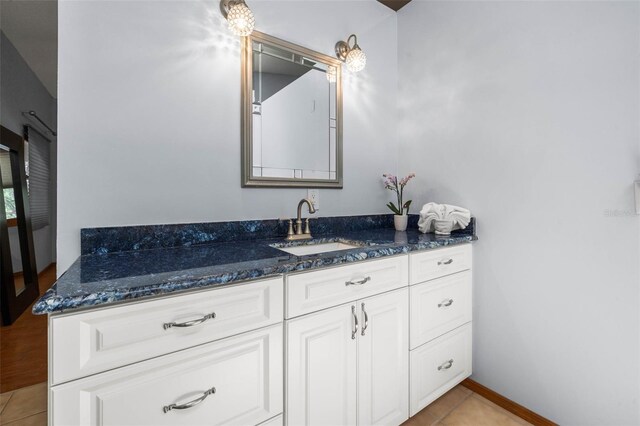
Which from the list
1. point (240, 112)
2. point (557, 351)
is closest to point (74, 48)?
point (240, 112)

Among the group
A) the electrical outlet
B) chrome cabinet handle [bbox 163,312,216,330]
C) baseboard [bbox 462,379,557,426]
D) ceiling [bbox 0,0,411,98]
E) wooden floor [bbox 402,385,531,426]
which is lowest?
wooden floor [bbox 402,385,531,426]

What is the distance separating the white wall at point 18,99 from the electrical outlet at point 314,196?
3.45 metres

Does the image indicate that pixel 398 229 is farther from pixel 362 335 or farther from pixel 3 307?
pixel 3 307

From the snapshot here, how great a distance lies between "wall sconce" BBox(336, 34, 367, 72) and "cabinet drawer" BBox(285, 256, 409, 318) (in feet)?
4.21

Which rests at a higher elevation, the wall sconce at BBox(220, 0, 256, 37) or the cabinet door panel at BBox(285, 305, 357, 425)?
the wall sconce at BBox(220, 0, 256, 37)

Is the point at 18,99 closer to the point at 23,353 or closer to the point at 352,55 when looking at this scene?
the point at 23,353

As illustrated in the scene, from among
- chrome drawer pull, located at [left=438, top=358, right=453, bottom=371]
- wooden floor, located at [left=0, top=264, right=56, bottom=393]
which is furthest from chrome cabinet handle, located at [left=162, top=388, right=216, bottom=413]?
wooden floor, located at [left=0, top=264, right=56, bottom=393]

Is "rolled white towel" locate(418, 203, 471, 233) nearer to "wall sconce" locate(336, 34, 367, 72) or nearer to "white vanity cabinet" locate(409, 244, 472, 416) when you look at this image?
"white vanity cabinet" locate(409, 244, 472, 416)

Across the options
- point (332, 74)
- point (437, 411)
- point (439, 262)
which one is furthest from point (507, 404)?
point (332, 74)

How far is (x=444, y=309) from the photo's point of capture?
5.32 ft

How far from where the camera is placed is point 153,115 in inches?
53.7

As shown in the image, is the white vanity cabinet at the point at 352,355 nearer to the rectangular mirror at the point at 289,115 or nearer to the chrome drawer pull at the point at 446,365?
the chrome drawer pull at the point at 446,365

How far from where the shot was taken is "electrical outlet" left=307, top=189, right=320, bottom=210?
1.85 m

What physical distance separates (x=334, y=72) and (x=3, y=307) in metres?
3.45
